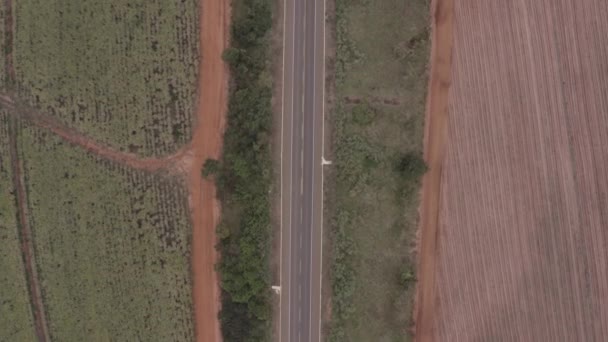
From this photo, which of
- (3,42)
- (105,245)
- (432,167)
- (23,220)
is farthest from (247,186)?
(3,42)

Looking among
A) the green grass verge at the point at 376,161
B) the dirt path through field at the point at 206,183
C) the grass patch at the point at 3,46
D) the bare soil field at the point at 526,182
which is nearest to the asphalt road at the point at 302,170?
the green grass verge at the point at 376,161

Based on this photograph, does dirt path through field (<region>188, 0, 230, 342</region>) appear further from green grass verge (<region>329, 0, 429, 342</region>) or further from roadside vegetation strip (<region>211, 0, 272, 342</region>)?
green grass verge (<region>329, 0, 429, 342</region>)

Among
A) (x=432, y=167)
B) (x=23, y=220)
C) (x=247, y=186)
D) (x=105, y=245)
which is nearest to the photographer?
(x=247, y=186)

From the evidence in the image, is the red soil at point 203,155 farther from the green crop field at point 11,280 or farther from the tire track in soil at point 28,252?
the green crop field at point 11,280

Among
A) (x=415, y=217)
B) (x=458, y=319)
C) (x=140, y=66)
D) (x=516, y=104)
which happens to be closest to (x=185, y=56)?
(x=140, y=66)

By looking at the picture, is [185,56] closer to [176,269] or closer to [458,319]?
[176,269]

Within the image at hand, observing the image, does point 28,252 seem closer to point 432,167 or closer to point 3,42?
point 3,42
